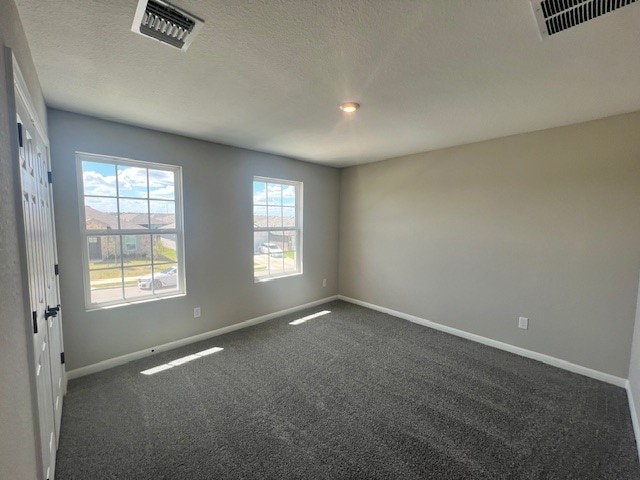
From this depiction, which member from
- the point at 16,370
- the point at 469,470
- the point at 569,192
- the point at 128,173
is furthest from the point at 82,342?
the point at 569,192

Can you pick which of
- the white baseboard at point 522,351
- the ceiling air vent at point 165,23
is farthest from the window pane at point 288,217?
the ceiling air vent at point 165,23

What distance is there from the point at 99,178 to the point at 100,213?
338mm

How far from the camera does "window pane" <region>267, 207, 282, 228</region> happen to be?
4176 millimetres

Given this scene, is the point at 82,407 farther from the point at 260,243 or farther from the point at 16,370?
the point at 260,243

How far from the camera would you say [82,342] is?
264cm

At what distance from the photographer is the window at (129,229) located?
270cm

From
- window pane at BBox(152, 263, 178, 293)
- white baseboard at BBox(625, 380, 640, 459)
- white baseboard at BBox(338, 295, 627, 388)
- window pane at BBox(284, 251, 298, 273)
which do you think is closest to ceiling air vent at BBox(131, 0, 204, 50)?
window pane at BBox(152, 263, 178, 293)

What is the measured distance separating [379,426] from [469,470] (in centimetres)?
58

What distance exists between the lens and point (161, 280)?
317 cm

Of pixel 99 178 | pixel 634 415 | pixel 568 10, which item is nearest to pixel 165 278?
pixel 99 178

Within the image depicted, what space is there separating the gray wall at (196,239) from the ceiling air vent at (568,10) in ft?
10.3

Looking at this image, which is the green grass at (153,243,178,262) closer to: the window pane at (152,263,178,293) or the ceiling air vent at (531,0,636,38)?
the window pane at (152,263,178,293)

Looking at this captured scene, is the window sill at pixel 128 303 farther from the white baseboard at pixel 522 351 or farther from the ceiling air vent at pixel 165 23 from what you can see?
the white baseboard at pixel 522 351

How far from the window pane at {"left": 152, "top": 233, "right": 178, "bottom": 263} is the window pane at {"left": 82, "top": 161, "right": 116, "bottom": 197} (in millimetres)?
617
